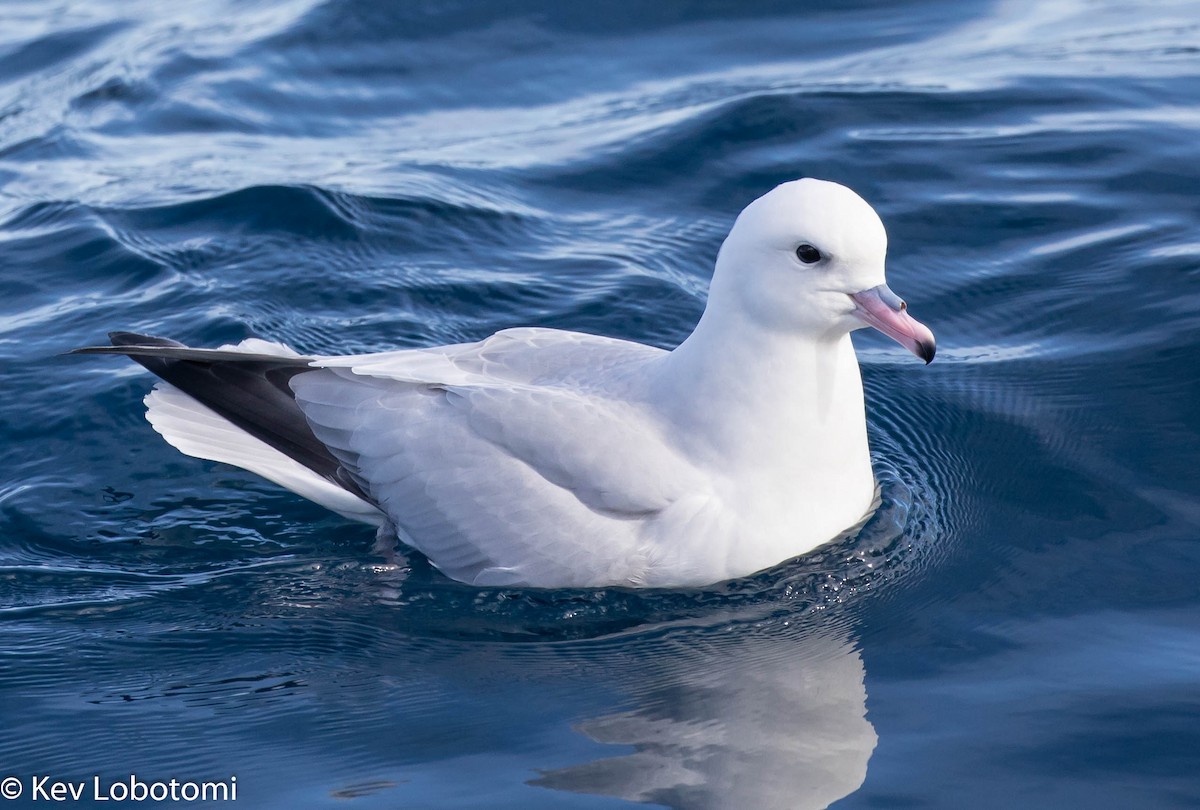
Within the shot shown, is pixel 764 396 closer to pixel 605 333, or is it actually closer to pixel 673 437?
pixel 673 437

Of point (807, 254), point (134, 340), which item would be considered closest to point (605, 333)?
point (134, 340)

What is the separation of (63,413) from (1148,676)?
15.0ft

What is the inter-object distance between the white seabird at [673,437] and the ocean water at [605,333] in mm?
192

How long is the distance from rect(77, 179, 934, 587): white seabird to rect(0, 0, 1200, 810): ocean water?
19 cm

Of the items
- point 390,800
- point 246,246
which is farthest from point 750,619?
point 246,246

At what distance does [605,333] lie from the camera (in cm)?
734

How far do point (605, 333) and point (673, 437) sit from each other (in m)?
2.24

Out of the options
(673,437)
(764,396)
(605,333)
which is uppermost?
(764,396)

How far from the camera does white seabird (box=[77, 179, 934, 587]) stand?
4918mm

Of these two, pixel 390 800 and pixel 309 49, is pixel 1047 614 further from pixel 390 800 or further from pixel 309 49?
pixel 309 49

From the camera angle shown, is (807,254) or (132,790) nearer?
(132,790)

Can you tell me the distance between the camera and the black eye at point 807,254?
4887 mm

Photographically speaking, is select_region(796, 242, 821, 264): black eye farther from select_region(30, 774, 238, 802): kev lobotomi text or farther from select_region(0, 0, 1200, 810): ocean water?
select_region(30, 774, 238, 802): kev lobotomi text

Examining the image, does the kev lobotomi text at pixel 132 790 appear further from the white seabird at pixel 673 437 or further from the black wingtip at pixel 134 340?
the black wingtip at pixel 134 340
